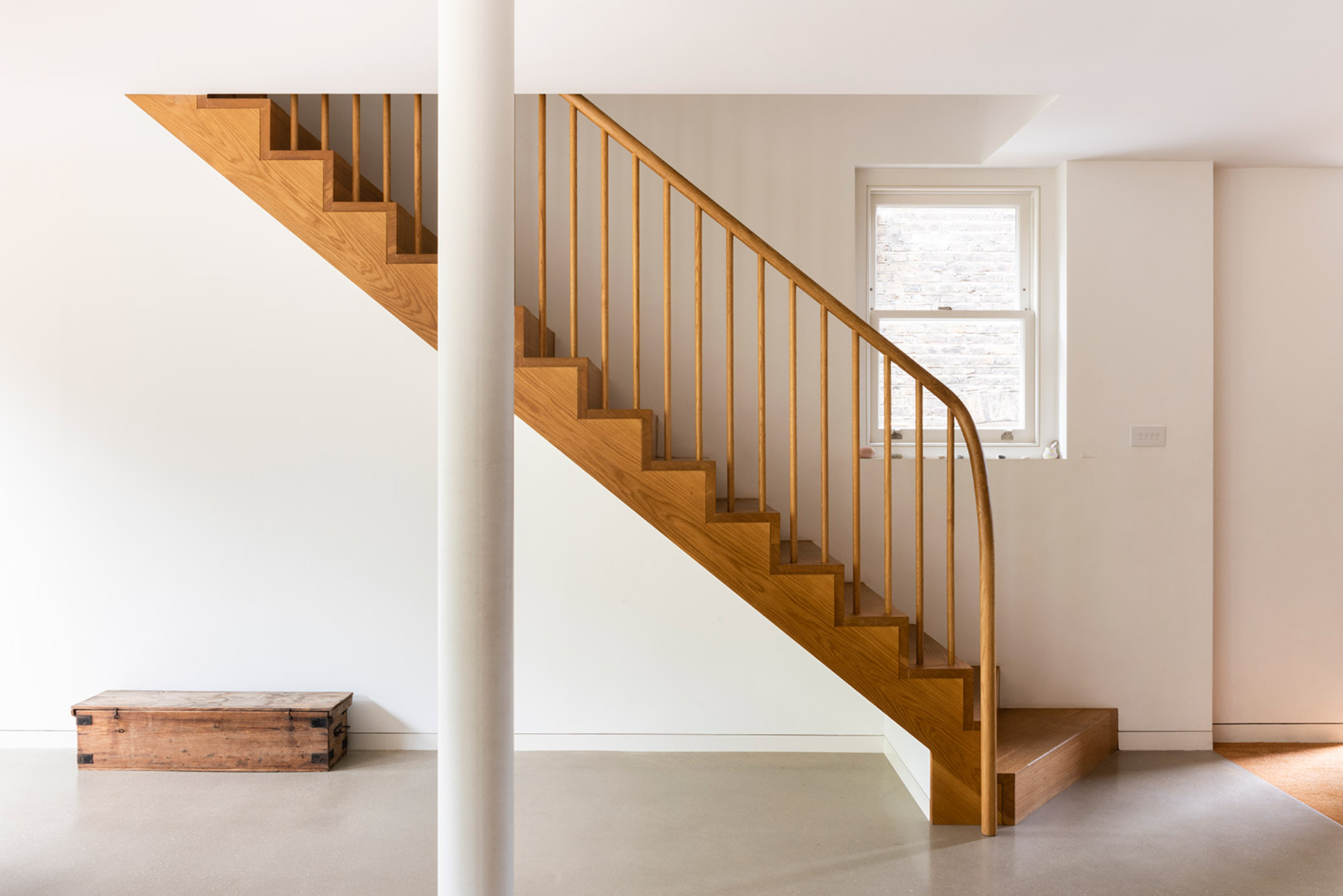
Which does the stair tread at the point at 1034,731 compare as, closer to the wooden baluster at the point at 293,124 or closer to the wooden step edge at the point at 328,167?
the wooden step edge at the point at 328,167

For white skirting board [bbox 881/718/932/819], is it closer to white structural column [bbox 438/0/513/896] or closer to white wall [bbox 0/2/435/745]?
white structural column [bbox 438/0/513/896]

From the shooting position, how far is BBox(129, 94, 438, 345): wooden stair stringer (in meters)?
3.22

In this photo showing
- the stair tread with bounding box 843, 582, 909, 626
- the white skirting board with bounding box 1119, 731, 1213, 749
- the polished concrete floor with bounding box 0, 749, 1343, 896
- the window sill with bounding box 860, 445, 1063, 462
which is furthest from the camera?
the window sill with bounding box 860, 445, 1063, 462

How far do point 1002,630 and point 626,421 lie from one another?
6.70 ft

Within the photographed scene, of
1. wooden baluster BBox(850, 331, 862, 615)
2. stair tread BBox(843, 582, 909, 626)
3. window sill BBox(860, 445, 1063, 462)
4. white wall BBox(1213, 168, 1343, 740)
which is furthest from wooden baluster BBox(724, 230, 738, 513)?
white wall BBox(1213, 168, 1343, 740)

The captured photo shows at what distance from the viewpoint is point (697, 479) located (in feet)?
10.1

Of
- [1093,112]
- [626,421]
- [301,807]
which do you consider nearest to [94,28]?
[626,421]

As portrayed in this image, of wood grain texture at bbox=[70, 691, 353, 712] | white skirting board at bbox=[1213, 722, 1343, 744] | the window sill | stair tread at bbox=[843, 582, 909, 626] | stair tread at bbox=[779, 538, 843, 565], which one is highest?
the window sill

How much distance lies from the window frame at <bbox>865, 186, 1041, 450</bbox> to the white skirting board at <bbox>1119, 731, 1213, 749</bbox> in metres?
1.36

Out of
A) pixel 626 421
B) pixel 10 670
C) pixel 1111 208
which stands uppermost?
pixel 1111 208

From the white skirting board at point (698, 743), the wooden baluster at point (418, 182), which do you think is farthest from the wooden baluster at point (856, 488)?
the wooden baluster at point (418, 182)

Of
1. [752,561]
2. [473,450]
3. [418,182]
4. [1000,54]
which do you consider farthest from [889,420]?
[418,182]

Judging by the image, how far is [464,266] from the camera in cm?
185

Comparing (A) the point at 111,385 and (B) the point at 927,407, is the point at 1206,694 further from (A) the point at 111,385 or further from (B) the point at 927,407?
(A) the point at 111,385
